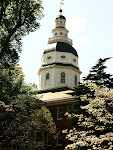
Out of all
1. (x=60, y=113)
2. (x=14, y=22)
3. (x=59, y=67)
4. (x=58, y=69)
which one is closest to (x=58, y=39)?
(x=59, y=67)

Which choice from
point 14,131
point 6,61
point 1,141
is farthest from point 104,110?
point 6,61

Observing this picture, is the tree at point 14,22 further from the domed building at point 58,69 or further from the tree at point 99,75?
the domed building at point 58,69

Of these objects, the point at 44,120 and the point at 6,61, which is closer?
the point at 6,61

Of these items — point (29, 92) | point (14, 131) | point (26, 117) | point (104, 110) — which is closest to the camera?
point (104, 110)

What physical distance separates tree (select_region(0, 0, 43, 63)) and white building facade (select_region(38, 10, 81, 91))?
17.0 meters

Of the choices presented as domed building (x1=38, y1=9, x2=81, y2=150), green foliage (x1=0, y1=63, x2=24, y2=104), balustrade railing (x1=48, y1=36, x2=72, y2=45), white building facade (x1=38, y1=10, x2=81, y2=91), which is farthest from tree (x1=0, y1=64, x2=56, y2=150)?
balustrade railing (x1=48, y1=36, x2=72, y2=45)

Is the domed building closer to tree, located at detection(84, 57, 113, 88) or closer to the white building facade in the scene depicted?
the white building facade

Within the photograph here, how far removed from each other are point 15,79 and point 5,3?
6.12 meters

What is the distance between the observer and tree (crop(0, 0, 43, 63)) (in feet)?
58.3

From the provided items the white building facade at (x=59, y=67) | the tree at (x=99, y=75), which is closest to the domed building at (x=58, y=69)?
the white building facade at (x=59, y=67)

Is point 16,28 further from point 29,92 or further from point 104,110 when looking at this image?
point 104,110

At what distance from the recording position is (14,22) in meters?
18.5

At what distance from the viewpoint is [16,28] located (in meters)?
18.1

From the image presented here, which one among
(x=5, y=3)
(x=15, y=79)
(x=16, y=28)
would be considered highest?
(x=5, y=3)
